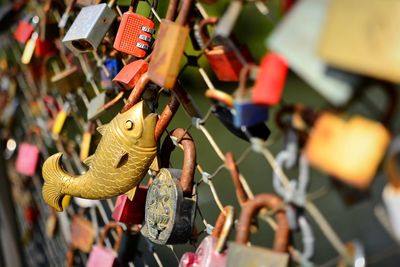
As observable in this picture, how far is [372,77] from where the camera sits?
0.45 meters

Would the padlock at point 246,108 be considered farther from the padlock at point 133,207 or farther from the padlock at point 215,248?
the padlock at point 133,207

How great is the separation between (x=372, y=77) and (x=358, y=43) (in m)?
0.04

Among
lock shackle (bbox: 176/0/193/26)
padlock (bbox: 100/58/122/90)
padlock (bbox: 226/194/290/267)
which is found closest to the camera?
padlock (bbox: 226/194/290/267)

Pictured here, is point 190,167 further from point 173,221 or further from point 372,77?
point 372,77

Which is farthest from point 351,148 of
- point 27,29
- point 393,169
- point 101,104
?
point 27,29

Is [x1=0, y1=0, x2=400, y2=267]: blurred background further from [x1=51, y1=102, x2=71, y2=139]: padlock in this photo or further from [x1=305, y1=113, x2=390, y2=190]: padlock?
[x1=51, y1=102, x2=71, y2=139]: padlock

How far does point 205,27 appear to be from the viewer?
0.64 meters

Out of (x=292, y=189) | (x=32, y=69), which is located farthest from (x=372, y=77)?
(x=32, y=69)

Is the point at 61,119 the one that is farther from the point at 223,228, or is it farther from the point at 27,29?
the point at 223,228

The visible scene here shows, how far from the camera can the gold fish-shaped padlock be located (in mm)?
678

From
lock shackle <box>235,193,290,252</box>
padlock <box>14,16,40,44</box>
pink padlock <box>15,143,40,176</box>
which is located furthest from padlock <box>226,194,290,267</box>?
pink padlock <box>15,143,40,176</box>

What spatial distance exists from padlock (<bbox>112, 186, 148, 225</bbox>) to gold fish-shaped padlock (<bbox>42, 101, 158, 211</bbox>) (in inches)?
1.9

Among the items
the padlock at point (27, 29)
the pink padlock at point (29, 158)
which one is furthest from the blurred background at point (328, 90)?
the pink padlock at point (29, 158)

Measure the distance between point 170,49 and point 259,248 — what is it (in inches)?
8.7
